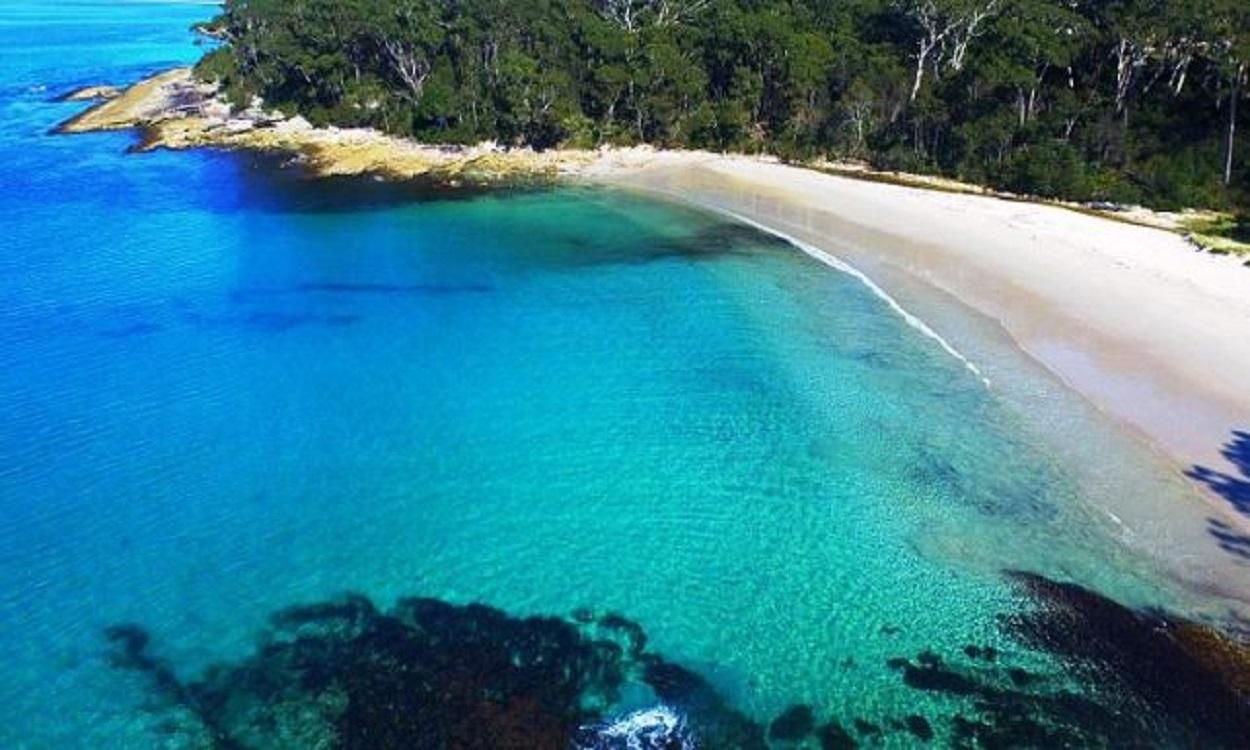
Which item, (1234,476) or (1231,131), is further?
(1231,131)

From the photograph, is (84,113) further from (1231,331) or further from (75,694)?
(1231,331)

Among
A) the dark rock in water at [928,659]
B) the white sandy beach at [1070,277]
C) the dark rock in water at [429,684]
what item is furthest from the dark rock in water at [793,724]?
the white sandy beach at [1070,277]

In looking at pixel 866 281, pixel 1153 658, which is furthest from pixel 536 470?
pixel 866 281

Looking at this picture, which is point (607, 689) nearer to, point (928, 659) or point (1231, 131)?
point (928, 659)

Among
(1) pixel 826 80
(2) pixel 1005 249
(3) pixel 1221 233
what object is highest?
(1) pixel 826 80

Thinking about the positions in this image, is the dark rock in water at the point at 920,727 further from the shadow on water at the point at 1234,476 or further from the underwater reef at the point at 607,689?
the shadow on water at the point at 1234,476

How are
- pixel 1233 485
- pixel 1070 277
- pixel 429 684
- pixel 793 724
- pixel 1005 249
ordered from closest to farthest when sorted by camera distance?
pixel 793 724 → pixel 429 684 → pixel 1233 485 → pixel 1070 277 → pixel 1005 249
